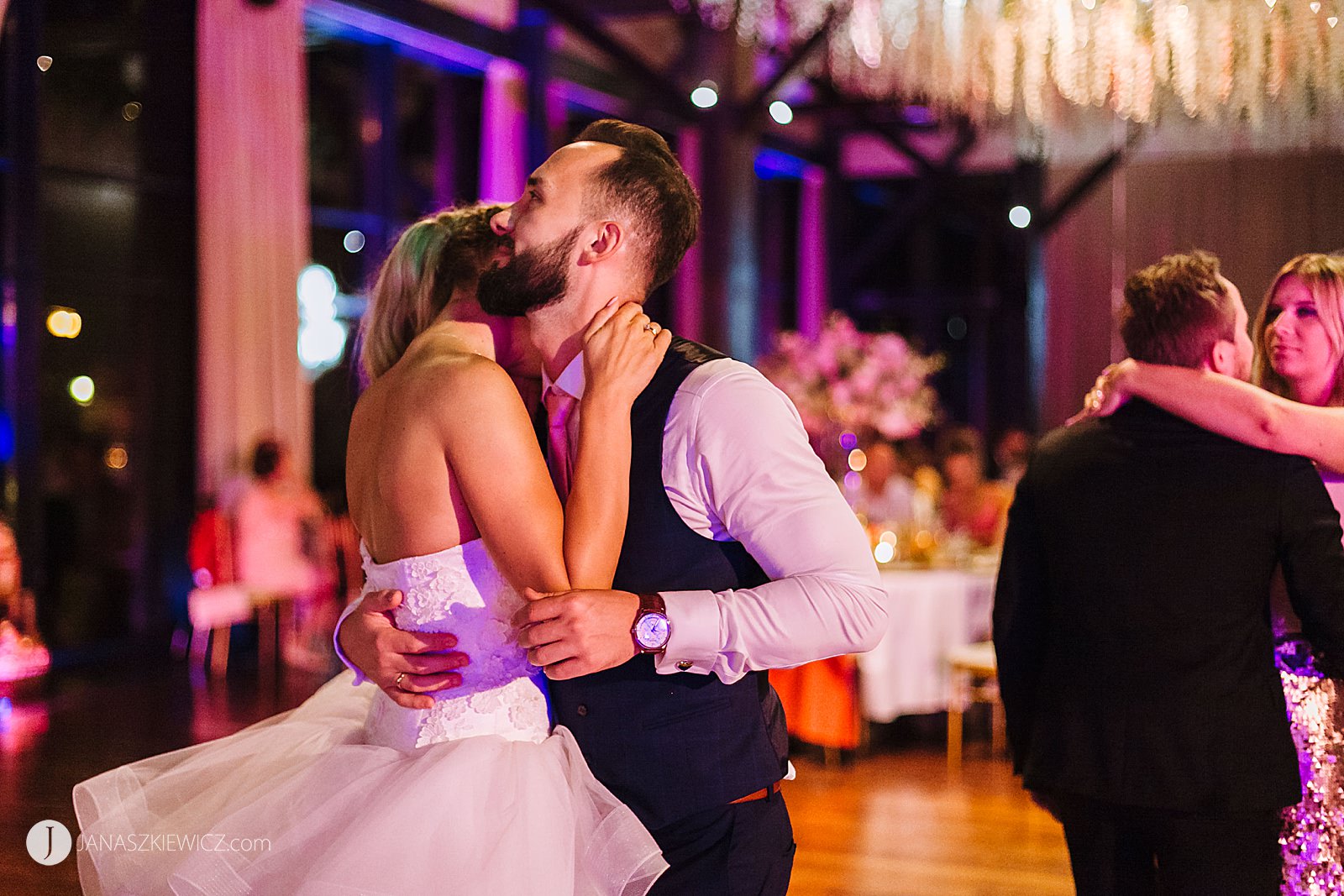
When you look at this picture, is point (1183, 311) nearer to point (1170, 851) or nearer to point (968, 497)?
point (1170, 851)

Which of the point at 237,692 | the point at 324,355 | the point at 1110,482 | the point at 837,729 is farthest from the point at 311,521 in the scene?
the point at 1110,482

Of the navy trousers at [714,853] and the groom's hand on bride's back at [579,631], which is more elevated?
the groom's hand on bride's back at [579,631]

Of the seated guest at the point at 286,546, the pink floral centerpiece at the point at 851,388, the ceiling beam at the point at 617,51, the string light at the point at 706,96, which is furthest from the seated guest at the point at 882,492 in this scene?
the ceiling beam at the point at 617,51

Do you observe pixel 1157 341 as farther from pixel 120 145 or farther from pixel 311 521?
pixel 120 145

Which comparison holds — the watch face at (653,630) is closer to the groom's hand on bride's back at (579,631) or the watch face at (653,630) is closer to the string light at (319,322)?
the groom's hand on bride's back at (579,631)

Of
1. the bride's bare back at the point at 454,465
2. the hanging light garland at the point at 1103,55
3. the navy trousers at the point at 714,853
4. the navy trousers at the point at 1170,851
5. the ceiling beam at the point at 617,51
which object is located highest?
the ceiling beam at the point at 617,51

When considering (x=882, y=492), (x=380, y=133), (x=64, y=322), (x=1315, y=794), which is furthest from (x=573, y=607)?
(x=380, y=133)

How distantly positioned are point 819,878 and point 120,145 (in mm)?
6810

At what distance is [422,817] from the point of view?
168 cm

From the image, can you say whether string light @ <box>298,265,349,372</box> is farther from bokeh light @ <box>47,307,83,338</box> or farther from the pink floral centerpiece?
the pink floral centerpiece

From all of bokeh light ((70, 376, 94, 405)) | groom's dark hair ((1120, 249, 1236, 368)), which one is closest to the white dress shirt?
groom's dark hair ((1120, 249, 1236, 368))

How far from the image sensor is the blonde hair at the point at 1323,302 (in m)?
2.42

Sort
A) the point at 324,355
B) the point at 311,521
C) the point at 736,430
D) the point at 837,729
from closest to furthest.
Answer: the point at 736,430 < the point at 837,729 < the point at 311,521 < the point at 324,355

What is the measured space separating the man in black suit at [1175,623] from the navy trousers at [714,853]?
860 millimetres
